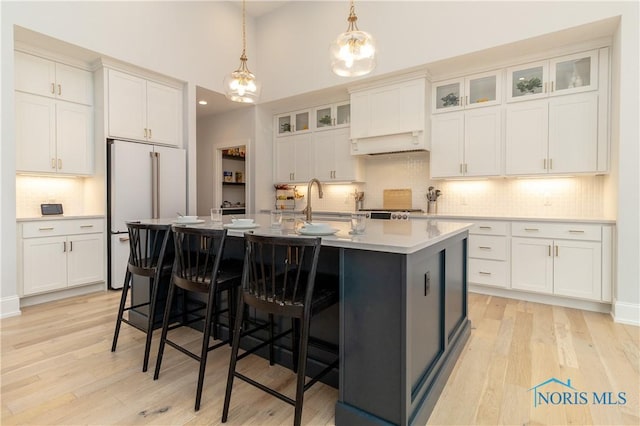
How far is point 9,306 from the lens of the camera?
3.12m

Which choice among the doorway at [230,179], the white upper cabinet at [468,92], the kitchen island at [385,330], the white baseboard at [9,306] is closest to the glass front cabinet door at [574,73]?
the white upper cabinet at [468,92]

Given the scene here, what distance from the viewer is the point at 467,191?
4.49 m

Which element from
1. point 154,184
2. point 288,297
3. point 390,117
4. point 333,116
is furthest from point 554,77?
point 154,184

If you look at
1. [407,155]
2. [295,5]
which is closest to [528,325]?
[407,155]

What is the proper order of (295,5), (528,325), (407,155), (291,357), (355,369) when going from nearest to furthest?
(355,369)
(291,357)
(528,325)
(407,155)
(295,5)

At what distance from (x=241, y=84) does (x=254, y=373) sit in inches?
100.0

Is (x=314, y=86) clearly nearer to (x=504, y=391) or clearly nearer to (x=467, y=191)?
(x=467, y=191)

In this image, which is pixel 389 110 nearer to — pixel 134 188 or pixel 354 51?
pixel 354 51

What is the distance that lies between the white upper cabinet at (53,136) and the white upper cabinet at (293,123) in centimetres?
286

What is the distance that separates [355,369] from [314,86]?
14.3 ft

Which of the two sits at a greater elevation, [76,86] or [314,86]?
[314,86]

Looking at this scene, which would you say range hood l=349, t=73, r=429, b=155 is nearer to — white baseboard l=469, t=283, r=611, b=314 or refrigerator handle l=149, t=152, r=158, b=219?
white baseboard l=469, t=283, r=611, b=314
